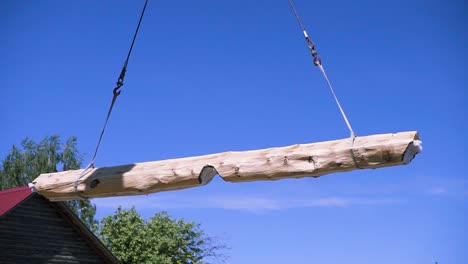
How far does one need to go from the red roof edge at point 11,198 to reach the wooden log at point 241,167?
16.3 ft

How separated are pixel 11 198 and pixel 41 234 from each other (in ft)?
3.29

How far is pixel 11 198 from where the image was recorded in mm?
12578

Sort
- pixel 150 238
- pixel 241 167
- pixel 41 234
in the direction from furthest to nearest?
pixel 150 238 → pixel 41 234 → pixel 241 167

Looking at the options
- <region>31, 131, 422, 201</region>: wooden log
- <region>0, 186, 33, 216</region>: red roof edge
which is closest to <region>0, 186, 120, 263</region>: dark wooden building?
<region>0, 186, 33, 216</region>: red roof edge

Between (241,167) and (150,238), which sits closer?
(241,167)

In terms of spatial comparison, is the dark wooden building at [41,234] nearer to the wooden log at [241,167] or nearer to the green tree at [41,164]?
the wooden log at [241,167]

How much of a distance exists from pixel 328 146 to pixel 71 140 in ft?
92.1

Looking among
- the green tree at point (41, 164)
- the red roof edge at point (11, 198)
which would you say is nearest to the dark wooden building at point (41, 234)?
the red roof edge at point (11, 198)

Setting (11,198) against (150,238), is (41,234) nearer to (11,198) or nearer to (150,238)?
(11,198)

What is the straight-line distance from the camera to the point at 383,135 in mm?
5227

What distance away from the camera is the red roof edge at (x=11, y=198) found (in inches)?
472

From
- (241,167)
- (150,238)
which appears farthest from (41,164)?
(241,167)

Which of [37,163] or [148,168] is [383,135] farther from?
[37,163]

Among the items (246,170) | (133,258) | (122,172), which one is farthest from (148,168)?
(133,258)
